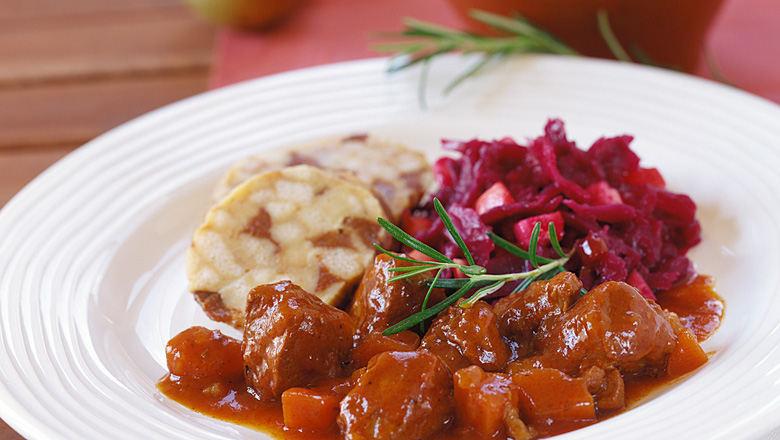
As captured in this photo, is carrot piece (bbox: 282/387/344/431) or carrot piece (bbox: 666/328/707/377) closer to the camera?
carrot piece (bbox: 282/387/344/431)

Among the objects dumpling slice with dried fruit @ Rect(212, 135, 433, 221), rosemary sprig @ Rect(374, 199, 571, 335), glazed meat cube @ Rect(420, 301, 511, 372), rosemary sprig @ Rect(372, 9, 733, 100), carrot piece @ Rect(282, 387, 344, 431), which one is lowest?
carrot piece @ Rect(282, 387, 344, 431)

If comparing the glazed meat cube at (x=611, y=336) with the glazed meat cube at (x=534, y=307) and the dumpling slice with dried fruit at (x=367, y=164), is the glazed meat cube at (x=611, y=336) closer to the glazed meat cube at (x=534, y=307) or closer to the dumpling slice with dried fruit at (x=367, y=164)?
the glazed meat cube at (x=534, y=307)

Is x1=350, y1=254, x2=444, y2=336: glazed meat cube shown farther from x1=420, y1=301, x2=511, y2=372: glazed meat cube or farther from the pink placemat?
the pink placemat

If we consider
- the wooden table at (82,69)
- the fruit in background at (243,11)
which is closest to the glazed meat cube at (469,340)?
the wooden table at (82,69)

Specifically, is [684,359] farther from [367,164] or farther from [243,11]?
[243,11]

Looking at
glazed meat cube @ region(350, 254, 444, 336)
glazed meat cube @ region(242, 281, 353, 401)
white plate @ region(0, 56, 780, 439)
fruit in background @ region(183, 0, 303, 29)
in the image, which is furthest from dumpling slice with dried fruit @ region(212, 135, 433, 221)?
fruit in background @ region(183, 0, 303, 29)

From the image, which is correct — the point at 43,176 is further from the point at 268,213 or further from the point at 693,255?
the point at 693,255
